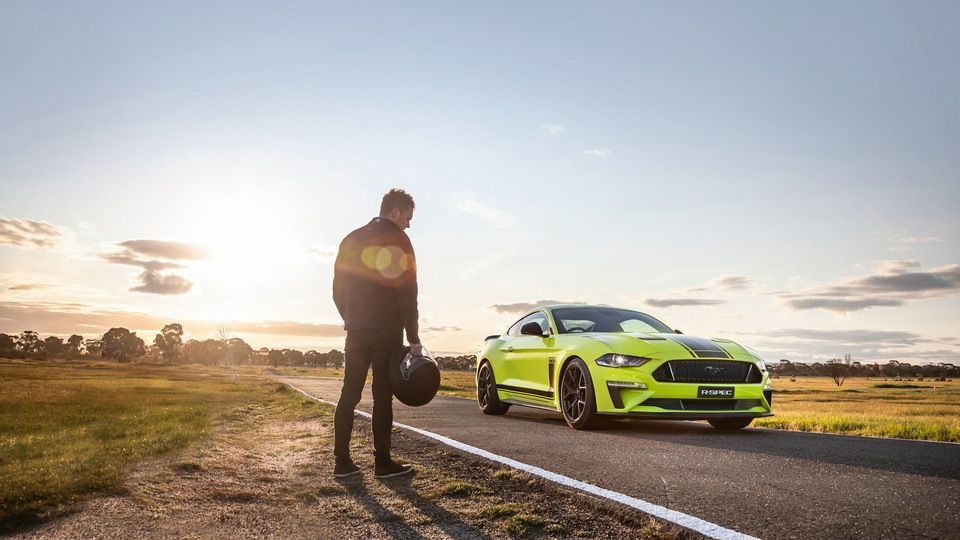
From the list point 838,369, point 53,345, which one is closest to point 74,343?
point 53,345

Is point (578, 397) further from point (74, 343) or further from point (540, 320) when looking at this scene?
point (74, 343)

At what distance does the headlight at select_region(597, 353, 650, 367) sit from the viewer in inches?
295

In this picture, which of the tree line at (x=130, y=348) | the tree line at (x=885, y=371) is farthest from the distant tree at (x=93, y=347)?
the tree line at (x=885, y=371)

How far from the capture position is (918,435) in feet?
27.2

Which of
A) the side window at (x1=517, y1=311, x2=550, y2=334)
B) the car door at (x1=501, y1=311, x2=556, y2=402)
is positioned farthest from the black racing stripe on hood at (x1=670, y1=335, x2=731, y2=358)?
the side window at (x1=517, y1=311, x2=550, y2=334)

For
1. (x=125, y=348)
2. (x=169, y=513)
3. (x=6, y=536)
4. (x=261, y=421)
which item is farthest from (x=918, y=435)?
(x=125, y=348)

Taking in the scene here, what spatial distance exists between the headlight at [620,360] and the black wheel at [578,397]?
24 centimetres

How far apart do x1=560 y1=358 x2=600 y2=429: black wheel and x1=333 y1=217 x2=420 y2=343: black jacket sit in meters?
3.21

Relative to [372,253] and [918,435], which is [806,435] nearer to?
[918,435]

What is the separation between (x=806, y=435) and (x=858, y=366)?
168341 mm

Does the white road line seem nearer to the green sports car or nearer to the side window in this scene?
the green sports car

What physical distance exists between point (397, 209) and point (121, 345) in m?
168

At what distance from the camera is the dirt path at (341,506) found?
3490 mm

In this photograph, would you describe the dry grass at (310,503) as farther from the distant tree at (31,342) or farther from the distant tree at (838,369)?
the distant tree at (31,342)
